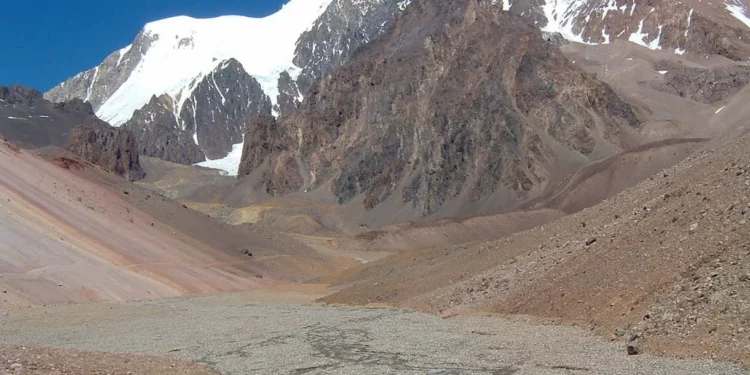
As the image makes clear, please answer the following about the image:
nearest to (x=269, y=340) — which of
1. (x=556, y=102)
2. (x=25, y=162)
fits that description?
(x=25, y=162)

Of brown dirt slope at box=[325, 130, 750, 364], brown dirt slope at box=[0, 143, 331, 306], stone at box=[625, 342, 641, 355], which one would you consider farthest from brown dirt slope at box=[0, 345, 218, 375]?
brown dirt slope at box=[0, 143, 331, 306]

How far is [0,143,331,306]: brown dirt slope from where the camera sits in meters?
53.9

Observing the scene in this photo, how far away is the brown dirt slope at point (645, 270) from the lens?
83.2ft

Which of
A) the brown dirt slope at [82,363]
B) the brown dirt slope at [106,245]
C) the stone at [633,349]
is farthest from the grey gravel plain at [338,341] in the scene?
the brown dirt slope at [106,245]

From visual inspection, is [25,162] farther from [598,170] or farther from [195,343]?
[598,170]

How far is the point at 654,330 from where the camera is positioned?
2595 centimetres

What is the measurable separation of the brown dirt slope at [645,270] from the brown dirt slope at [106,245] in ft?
69.5

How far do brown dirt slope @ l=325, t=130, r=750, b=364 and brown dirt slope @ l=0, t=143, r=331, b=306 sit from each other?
21.2 metres

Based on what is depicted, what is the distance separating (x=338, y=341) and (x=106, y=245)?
1504 inches

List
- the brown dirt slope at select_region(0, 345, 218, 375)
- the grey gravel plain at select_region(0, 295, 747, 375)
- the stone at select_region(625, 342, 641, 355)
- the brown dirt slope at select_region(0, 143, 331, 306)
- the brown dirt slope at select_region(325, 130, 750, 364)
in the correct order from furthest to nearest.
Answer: the brown dirt slope at select_region(0, 143, 331, 306) < the brown dirt slope at select_region(325, 130, 750, 364) < the stone at select_region(625, 342, 641, 355) < the grey gravel plain at select_region(0, 295, 747, 375) < the brown dirt slope at select_region(0, 345, 218, 375)

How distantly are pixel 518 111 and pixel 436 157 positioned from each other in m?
22.3

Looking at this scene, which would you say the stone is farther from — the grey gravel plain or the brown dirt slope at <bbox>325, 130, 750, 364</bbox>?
the brown dirt slope at <bbox>325, 130, 750, 364</bbox>

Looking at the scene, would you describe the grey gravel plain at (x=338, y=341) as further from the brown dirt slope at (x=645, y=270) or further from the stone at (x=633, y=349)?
the brown dirt slope at (x=645, y=270)

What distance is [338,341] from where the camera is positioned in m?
32.8
